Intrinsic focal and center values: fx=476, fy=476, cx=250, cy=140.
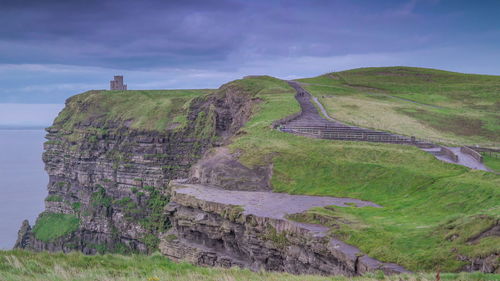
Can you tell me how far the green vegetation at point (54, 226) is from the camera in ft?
318

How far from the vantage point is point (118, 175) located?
96000mm

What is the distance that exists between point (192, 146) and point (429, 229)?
69.6 m

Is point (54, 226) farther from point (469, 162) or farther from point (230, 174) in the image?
point (469, 162)

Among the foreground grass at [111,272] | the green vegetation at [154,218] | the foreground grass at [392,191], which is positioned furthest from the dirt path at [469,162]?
the green vegetation at [154,218]

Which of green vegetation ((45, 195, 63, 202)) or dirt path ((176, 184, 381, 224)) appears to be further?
green vegetation ((45, 195, 63, 202))

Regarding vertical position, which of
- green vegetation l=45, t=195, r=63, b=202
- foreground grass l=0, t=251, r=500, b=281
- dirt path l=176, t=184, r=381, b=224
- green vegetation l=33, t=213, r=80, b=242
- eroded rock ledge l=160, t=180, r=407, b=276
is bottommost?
green vegetation l=33, t=213, r=80, b=242

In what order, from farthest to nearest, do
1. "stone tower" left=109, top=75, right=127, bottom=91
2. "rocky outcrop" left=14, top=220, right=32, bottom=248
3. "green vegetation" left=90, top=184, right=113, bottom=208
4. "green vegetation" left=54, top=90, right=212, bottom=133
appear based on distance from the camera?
"stone tower" left=109, top=75, right=127, bottom=91, "rocky outcrop" left=14, top=220, right=32, bottom=248, "green vegetation" left=54, top=90, right=212, bottom=133, "green vegetation" left=90, top=184, right=113, bottom=208

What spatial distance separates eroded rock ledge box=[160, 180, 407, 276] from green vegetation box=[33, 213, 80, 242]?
6649 centimetres

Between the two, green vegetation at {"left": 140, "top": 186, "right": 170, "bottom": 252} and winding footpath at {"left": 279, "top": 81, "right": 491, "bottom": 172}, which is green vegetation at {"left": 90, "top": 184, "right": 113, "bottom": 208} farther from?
winding footpath at {"left": 279, "top": 81, "right": 491, "bottom": 172}

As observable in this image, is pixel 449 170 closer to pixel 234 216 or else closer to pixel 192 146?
pixel 234 216


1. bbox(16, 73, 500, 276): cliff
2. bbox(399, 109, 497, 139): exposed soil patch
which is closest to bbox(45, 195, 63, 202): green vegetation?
bbox(16, 73, 500, 276): cliff

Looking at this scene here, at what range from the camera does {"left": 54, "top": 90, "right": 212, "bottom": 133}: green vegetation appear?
323 ft

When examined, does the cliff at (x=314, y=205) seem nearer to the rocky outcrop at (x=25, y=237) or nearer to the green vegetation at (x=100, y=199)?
the green vegetation at (x=100, y=199)

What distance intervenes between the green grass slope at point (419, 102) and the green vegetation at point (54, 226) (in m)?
56.5
